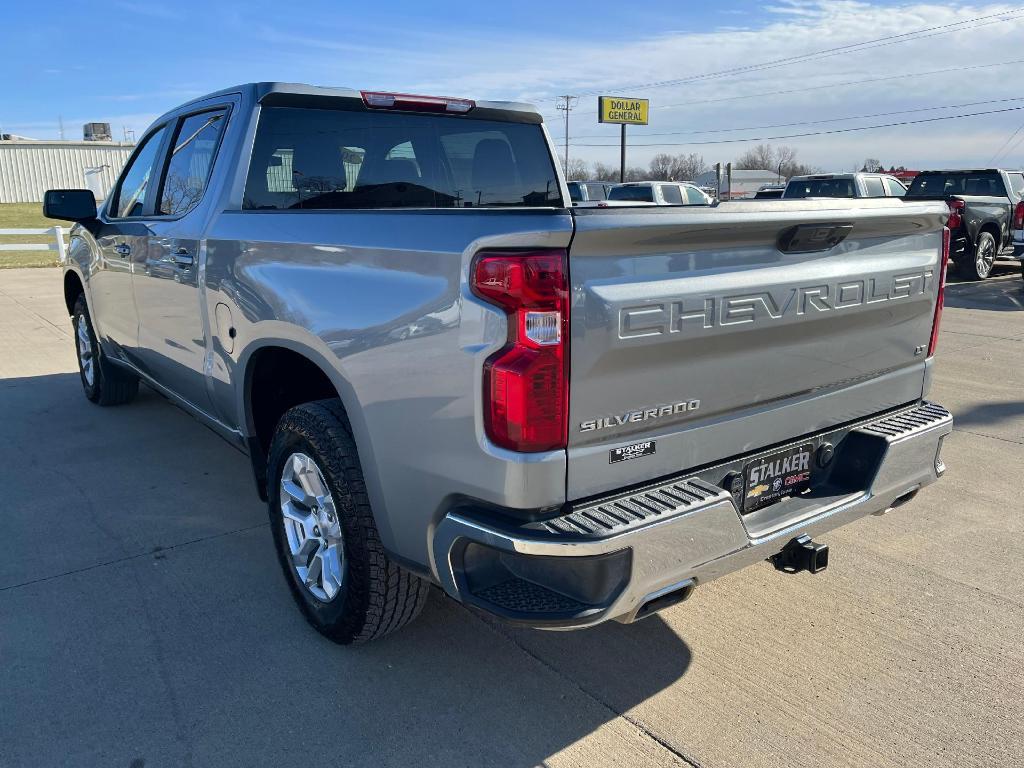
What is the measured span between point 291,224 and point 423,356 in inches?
39.4

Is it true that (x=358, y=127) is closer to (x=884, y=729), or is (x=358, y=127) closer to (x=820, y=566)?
(x=820, y=566)

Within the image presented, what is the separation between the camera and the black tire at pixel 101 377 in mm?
6180

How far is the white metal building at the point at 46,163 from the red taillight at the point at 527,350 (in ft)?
209

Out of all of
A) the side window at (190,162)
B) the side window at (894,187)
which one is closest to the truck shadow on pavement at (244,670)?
the side window at (190,162)

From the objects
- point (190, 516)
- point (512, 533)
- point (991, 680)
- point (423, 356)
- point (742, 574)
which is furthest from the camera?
point (190, 516)

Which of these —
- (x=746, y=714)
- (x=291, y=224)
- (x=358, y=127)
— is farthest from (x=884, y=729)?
(x=358, y=127)

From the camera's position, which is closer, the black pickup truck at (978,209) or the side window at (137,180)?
the side window at (137,180)

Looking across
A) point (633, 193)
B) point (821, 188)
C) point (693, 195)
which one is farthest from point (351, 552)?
point (693, 195)

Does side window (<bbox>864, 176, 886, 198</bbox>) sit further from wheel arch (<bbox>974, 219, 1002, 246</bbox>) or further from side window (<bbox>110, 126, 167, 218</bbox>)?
side window (<bbox>110, 126, 167, 218</bbox>)

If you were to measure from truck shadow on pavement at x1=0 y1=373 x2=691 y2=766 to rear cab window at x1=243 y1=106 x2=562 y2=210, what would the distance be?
1716 millimetres

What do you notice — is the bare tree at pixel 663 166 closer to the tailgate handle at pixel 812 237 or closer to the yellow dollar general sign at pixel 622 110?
the yellow dollar general sign at pixel 622 110

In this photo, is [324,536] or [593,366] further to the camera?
[324,536]

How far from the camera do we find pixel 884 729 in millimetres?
2619

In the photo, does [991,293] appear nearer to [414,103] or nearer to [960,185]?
[960,185]
